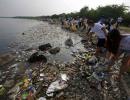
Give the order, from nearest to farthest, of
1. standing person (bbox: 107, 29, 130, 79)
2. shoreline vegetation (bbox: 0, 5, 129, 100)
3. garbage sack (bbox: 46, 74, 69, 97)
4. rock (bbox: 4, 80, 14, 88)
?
shoreline vegetation (bbox: 0, 5, 129, 100), garbage sack (bbox: 46, 74, 69, 97), standing person (bbox: 107, 29, 130, 79), rock (bbox: 4, 80, 14, 88)

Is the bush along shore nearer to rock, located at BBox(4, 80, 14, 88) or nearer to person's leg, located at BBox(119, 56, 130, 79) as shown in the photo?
rock, located at BBox(4, 80, 14, 88)

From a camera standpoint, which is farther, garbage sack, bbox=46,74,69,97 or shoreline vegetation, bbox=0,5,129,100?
garbage sack, bbox=46,74,69,97

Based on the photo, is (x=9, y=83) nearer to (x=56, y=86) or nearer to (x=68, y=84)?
(x=56, y=86)

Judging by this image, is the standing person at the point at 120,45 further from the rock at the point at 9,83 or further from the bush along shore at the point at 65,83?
the rock at the point at 9,83

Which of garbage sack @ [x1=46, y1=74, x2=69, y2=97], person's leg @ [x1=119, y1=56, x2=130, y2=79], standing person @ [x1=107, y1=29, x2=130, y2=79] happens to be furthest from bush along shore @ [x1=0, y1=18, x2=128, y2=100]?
standing person @ [x1=107, y1=29, x2=130, y2=79]

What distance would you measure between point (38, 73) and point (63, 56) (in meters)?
4.13

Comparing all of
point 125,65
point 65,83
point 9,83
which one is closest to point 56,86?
point 65,83

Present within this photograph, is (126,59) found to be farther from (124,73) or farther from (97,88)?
(97,88)

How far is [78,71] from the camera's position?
9156 mm

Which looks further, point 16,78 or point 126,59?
point 16,78

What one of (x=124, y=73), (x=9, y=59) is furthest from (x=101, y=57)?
(x=9, y=59)

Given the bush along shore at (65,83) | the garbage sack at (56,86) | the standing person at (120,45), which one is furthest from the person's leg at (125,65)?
the garbage sack at (56,86)

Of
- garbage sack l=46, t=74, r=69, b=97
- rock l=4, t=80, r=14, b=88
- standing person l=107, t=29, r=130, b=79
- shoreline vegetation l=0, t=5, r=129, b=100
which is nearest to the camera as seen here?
shoreline vegetation l=0, t=5, r=129, b=100

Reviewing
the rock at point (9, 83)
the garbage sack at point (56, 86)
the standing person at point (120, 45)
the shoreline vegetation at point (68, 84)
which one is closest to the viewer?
the shoreline vegetation at point (68, 84)
